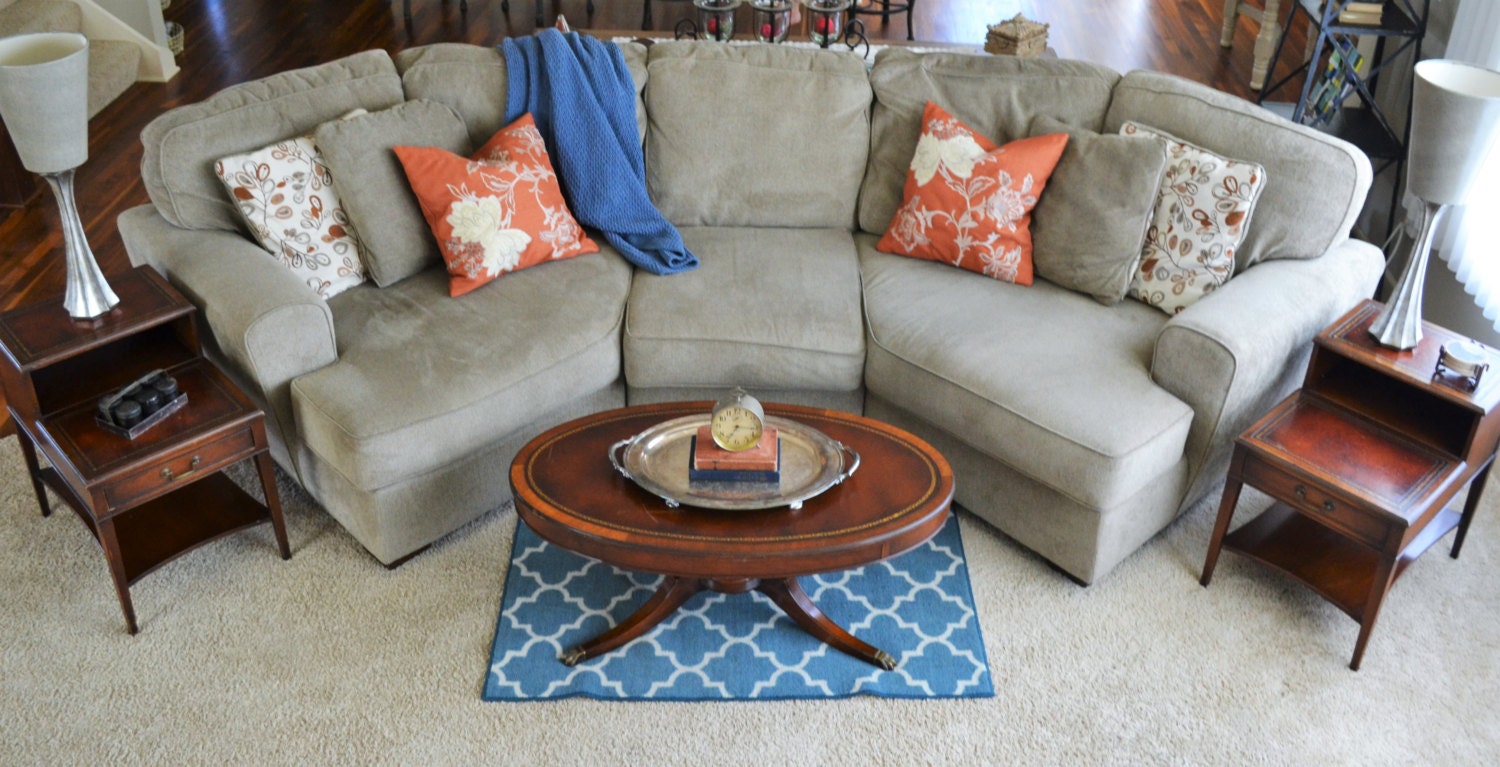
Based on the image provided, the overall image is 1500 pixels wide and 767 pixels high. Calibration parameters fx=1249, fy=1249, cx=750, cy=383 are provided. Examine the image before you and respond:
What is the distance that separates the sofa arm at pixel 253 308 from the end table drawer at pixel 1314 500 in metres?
1.97

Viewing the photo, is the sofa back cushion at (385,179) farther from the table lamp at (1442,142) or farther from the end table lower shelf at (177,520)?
the table lamp at (1442,142)

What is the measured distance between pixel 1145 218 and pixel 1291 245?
1.08ft

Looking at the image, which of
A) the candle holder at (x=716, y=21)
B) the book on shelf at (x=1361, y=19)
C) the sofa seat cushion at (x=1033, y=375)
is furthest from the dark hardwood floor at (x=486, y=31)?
the sofa seat cushion at (x=1033, y=375)

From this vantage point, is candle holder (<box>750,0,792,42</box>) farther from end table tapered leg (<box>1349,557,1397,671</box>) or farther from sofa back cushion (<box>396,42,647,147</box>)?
end table tapered leg (<box>1349,557,1397,671</box>)

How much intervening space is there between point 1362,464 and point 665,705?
1491 millimetres

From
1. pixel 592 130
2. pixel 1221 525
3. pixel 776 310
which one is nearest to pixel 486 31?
pixel 592 130

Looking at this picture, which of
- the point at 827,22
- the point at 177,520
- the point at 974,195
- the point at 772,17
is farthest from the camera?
the point at 827,22

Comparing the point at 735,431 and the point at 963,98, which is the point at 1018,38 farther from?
the point at 735,431

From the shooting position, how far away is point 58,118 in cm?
245

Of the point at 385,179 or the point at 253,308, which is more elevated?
the point at 385,179

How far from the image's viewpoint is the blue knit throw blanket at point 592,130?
311 centimetres

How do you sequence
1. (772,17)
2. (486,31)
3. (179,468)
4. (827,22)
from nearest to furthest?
(179,468) → (772,17) → (827,22) → (486,31)

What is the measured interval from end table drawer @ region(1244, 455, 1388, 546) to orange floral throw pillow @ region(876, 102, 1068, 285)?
73cm

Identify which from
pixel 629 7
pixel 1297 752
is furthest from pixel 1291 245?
pixel 629 7
